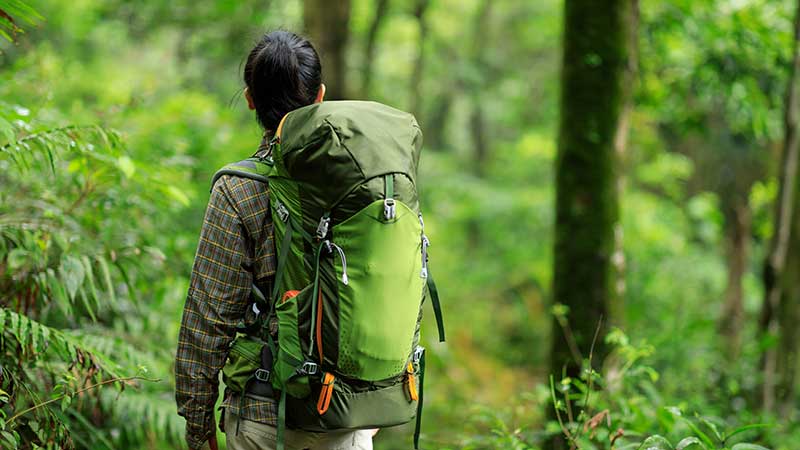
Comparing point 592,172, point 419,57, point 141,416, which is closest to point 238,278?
point 141,416

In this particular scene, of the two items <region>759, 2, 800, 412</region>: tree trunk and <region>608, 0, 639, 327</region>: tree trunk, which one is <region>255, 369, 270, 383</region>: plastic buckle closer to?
<region>608, 0, 639, 327</region>: tree trunk

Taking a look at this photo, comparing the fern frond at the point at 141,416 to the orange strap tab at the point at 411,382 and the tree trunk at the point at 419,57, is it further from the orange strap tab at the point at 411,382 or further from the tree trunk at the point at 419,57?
the tree trunk at the point at 419,57

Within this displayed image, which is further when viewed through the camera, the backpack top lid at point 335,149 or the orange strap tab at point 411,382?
the orange strap tab at point 411,382

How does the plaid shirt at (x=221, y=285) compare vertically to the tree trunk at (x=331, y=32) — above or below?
below

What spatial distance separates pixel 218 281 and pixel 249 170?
40cm

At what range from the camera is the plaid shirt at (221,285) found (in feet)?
8.11

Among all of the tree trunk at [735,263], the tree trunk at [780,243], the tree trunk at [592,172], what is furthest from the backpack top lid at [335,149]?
the tree trunk at [735,263]

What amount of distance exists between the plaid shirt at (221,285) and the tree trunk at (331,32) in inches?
189

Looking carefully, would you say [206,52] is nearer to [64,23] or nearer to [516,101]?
[64,23]

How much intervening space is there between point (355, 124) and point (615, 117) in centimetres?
294

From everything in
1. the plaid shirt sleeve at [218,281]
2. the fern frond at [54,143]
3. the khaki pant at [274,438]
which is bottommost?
the khaki pant at [274,438]

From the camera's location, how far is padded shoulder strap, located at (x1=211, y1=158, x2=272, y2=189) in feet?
8.20

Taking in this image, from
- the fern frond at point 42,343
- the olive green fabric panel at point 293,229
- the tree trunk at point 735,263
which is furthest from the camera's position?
the tree trunk at point 735,263

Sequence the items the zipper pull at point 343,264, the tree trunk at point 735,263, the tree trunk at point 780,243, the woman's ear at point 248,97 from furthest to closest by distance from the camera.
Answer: the tree trunk at point 735,263 < the tree trunk at point 780,243 < the woman's ear at point 248,97 < the zipper pull at point 343,264
